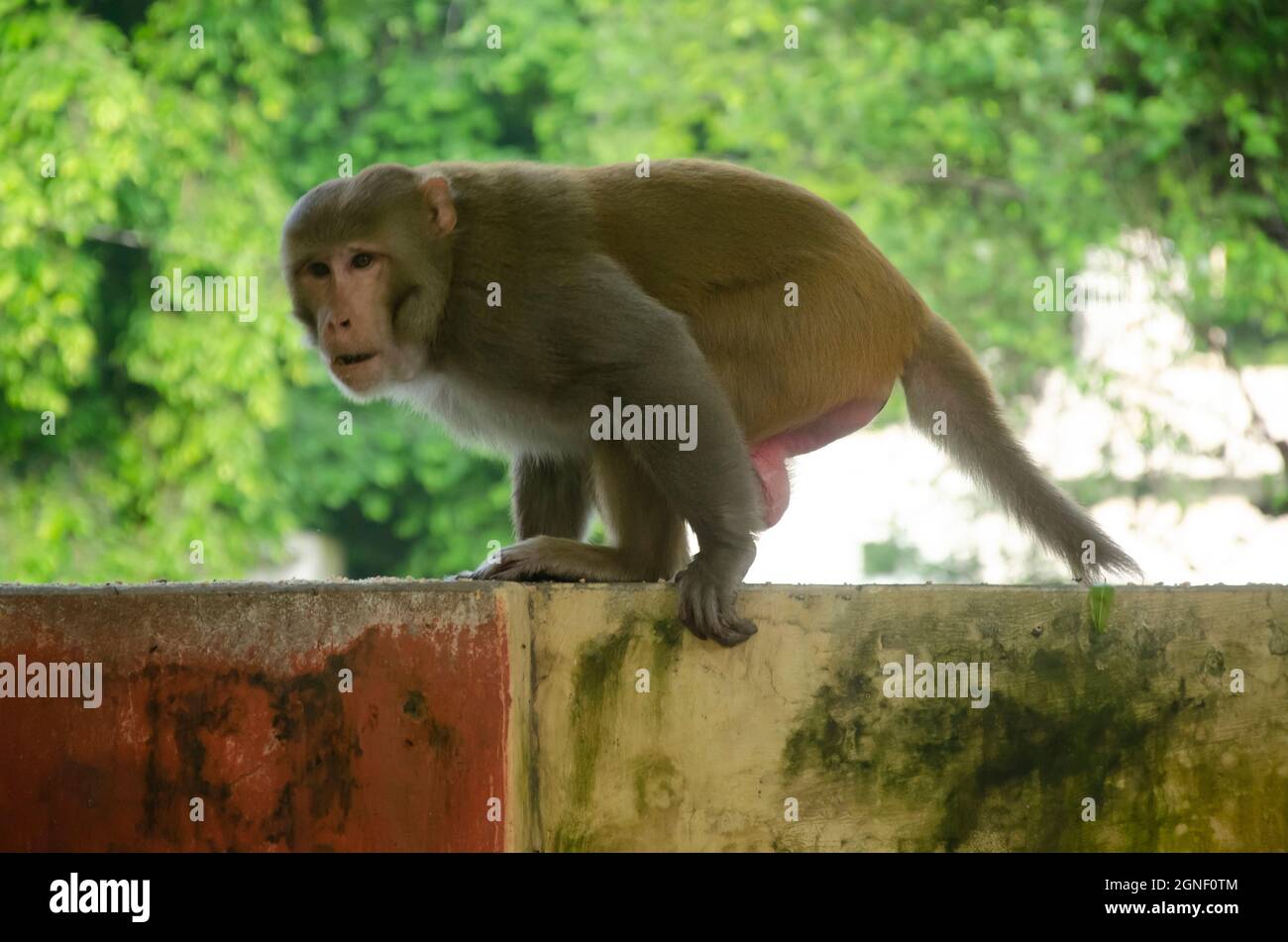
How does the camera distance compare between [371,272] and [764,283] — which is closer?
[371,272]

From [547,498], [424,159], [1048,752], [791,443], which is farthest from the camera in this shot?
[424,159]

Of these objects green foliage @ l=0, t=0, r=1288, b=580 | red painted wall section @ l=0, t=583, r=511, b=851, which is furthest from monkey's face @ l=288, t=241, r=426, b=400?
green foliage @ l=0, t=0, r=1288, b=580

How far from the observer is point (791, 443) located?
168 inches

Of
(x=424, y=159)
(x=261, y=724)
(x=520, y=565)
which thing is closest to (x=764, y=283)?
(x=520, y=565)

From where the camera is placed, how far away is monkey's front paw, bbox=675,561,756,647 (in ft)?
11.4

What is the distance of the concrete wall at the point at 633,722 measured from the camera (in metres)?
3.21

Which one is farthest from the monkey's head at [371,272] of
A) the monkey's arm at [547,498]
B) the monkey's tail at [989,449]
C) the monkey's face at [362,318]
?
the monkey's tail at [989,449]

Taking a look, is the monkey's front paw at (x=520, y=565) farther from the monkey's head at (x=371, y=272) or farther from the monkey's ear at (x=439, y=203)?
the monkey's ear at (x=439, y=203)

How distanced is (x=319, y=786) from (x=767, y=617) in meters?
1.15

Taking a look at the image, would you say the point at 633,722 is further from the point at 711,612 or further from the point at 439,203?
the point at 439,203

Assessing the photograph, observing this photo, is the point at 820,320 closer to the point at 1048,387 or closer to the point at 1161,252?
the point at 1161,252

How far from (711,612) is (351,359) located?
1.26m

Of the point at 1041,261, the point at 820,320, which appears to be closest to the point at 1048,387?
the point at 1041,261

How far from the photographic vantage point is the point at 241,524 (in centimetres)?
1062
